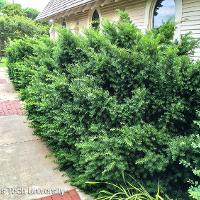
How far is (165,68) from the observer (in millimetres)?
3721

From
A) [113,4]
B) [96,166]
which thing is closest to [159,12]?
[113,4]

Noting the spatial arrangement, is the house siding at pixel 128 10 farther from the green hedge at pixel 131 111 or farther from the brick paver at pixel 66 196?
the brick paver at pixel 66 196

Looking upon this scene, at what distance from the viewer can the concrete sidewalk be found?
420 centimetres

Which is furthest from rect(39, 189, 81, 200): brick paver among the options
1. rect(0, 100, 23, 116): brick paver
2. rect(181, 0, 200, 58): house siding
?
rect(0, 100, 23, 116): brick paver

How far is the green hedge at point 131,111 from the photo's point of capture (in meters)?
3.60

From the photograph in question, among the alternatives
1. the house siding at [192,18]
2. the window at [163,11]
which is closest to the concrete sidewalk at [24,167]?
the house siding at [192,18]

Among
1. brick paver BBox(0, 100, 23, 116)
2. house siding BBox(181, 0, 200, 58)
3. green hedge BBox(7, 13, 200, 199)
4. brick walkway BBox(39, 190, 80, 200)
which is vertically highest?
house siding BBox(181, 0, 200, 58)

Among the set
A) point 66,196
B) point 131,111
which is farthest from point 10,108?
point 131,111

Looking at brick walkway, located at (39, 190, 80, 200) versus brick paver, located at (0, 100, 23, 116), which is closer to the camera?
brick walkway, located at (39, 190, 80, 200)

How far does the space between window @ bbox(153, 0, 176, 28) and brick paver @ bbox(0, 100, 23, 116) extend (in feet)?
15.3

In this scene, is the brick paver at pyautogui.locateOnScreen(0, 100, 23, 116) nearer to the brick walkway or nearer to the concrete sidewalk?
the concrete sidewalk

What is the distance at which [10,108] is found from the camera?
949cm

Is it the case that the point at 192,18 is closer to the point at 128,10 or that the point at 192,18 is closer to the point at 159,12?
the point at 159,12

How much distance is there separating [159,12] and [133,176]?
19.0 feet
